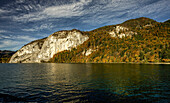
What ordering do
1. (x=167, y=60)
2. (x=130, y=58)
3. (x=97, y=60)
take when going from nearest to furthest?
(x=167, y=60) < (x=130, y=58) < (x=97, y=60)

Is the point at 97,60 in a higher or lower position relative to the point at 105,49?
lower

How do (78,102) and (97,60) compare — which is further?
(97,60)

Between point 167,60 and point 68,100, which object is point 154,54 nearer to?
point 167,60

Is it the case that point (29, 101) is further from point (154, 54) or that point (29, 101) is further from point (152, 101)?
point (154, 54)

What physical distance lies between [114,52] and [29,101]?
175 meters

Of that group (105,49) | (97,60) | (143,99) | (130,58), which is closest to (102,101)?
(143,99)

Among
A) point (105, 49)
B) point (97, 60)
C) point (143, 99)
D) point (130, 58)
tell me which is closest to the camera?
point (143, 99)

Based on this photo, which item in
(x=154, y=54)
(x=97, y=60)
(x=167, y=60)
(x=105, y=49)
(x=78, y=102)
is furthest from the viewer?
(x=105, y=49)

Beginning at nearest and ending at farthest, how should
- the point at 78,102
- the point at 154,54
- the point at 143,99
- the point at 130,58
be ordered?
the point at 78,102, the point at 143,99, the point at 154,54, the point at 130,58

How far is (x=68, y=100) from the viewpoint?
1446 centimetres

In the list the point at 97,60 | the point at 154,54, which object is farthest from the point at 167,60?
the point at 97,60

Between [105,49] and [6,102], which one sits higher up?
[105,49]

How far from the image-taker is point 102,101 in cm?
1409

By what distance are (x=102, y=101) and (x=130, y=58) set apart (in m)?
140
